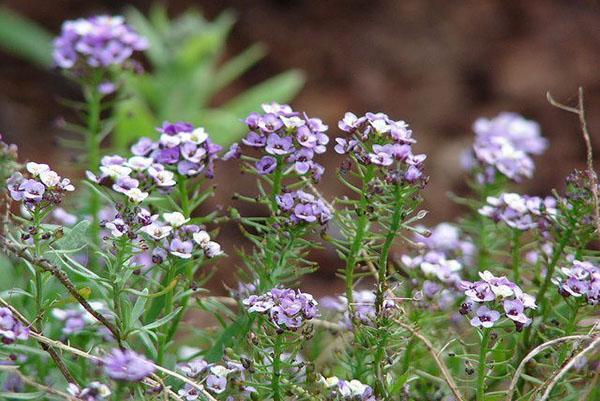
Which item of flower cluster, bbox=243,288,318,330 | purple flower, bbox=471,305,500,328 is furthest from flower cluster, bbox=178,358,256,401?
purple flower, bbox=471,305,500,328

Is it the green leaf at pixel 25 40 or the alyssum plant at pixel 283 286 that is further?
the green leaf at pixel 25 40

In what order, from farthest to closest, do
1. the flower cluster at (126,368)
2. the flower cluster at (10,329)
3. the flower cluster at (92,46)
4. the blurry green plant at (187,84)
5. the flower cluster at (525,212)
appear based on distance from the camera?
the blurry green plant at (187,84) < the flower cluster at (92,46) < the flower cluster at (525,212) < the flower cluster at (10,329) < the flower cluster at (126,368)

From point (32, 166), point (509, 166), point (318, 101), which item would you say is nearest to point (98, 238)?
point (32, 166)

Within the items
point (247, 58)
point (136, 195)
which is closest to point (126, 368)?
point (136, 195)

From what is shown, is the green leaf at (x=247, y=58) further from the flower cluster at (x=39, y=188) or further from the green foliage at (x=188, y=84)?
the flower cluster at (x=39, y=188)

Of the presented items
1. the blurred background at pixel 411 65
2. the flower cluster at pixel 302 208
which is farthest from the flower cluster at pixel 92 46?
the blurred background at pixel 411 65

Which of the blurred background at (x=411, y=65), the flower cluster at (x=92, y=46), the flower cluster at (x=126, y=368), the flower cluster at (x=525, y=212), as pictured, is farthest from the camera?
the blurred background at (x=411, y=65)

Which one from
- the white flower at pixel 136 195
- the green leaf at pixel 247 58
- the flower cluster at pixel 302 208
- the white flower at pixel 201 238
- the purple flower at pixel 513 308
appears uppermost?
the green leaf at pixel 247 58

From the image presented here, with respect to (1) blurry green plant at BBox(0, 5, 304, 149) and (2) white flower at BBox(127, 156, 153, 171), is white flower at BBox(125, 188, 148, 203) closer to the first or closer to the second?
(2) white flower at BBox(127, 156, 153, 171)

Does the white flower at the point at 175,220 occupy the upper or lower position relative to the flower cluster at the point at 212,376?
upper
